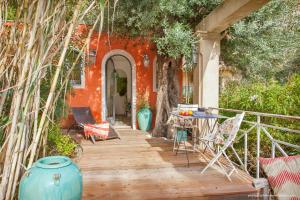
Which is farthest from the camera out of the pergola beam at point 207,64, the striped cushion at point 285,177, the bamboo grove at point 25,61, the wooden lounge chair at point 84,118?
the wooden lounge chair at point 84,118

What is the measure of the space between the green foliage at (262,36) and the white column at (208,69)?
0.83m

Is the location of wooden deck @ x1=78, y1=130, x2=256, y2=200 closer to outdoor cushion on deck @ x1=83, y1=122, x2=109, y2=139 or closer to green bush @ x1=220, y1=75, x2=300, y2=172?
outdoor cushion on deck @ x1=83, y1=122, x2=109, y2=139

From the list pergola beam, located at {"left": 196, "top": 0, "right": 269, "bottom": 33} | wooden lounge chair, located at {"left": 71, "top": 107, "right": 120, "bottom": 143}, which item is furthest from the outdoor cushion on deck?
pergola beam, located at {"left": 196, "top": 0, "right": 269, "bottom": 33}

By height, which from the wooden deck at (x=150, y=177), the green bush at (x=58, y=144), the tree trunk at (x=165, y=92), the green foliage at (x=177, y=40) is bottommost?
the wooden deck at (x=150, y=177)

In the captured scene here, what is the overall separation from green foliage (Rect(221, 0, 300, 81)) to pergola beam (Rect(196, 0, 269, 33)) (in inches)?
37.2

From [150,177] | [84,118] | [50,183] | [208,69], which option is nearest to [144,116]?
[84,118]

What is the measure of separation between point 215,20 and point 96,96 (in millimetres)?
4904

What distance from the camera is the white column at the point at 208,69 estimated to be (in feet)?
19.8

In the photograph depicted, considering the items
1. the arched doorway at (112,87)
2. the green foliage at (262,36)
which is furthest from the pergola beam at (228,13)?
the arched doorway at (112,87)

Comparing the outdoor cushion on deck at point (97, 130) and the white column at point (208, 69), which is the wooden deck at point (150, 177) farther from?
the white column at point (208, 69)

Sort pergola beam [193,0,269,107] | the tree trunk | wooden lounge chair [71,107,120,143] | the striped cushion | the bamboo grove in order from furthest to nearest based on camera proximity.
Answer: the tree trunk
wooden lounge chair [71,107,120,143]
pergola beam [193,0,269,107]
the bamboo grove
the striped cushion

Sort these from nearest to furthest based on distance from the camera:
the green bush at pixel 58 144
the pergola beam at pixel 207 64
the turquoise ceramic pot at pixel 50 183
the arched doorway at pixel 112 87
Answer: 1. the turquoise ceramic pot at pixel 50 183
2. the green bush at pixel 58 144
3. the pergola beam at pixel 207 64
4. the arched doorway at pixel 112 87

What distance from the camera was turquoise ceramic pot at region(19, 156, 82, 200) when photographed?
92.4 inches

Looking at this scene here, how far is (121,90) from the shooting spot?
1252cm
